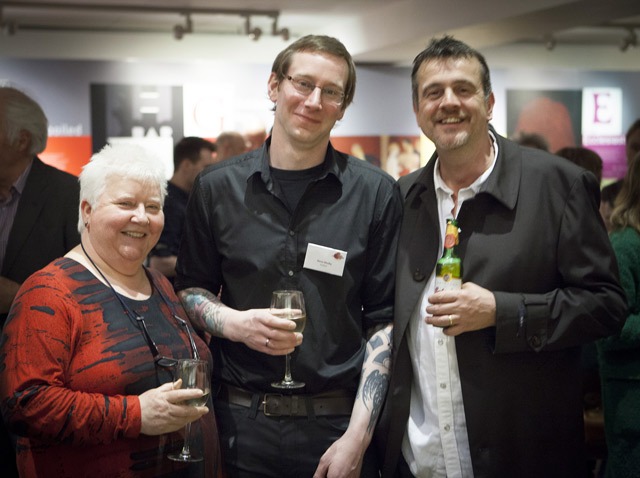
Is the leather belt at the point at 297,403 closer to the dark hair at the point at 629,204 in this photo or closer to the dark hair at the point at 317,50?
the dark hair at the point at 317,50

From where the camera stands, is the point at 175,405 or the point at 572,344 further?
the point at 572,344

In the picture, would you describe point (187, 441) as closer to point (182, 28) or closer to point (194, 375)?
point (194, 375)

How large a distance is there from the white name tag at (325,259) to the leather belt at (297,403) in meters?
0.37

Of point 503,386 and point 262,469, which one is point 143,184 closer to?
point 262,469

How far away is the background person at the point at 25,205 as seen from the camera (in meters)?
3.18

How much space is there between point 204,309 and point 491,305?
85 cm

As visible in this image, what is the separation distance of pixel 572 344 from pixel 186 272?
118cm

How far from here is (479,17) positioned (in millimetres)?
6586

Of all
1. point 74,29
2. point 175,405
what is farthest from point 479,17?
point 175,405

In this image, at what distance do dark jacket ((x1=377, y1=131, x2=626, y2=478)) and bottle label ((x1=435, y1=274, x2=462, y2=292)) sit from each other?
3.6 inches

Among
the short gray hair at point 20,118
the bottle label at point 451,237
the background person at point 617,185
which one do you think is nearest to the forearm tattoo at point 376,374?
the bottle label at point 451,237

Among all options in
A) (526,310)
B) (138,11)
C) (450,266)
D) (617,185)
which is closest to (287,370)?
(450,266)

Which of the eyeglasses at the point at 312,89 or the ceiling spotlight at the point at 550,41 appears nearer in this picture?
the eyeglasses at the point at 312,89

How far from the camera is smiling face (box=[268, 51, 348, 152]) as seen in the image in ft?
8.12
